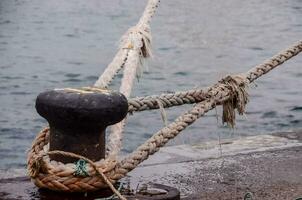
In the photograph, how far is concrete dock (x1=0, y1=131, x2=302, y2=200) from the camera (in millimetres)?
3578

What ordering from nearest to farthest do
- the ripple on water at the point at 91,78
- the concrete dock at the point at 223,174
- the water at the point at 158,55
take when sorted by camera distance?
the concrete dock at the point at 223,174 < the water at the point at 158,55 < the ripple on water at the point at 91,78

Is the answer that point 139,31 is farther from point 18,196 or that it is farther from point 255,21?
point 255,21

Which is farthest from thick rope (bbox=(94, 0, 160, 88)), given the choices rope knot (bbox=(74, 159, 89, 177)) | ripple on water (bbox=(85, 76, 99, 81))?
ripple on water (bbox=(85, 76, 99, 81))


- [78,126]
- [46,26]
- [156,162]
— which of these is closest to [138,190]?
[78,126]

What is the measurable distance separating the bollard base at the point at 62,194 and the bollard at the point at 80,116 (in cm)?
16

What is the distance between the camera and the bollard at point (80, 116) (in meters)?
3.08

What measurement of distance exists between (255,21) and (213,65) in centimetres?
985

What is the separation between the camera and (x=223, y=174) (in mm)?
3934

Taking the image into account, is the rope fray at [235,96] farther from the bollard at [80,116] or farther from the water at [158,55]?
the bollard at [80,116]

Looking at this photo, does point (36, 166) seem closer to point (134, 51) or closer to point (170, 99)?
point (170, 99)

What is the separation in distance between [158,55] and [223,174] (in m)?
11.8

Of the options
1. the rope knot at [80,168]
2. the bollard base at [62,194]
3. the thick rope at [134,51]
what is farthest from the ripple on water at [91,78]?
the rope knot at [80,168]

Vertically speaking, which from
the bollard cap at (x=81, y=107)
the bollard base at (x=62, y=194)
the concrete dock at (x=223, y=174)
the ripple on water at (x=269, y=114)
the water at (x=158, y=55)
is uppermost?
the bollard cap at (x=81, y=107)

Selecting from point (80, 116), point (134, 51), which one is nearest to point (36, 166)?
point (80, 116)
